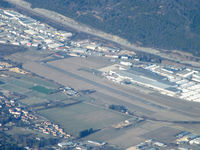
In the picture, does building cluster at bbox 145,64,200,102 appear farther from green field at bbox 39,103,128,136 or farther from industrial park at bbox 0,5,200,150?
green field at bbox 39,103,128,136

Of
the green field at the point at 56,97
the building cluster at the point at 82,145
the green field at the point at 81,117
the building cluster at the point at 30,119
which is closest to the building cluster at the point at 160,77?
the green field at the point at 56,97

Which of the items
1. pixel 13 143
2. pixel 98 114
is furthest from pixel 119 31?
pixel 13 143

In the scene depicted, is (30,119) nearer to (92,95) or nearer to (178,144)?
(92,95)

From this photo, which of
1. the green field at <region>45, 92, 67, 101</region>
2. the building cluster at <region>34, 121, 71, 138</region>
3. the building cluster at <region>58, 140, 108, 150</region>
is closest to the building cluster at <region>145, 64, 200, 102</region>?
the green field at <region>45, 92, 67, 101</region>

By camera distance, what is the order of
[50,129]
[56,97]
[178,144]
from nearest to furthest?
A: [178,144], [50,129], [56,97]

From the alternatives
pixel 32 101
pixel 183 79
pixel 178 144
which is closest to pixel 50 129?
pixel 32 101

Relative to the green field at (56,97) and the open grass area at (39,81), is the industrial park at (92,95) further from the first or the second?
the green field at (56,97)
